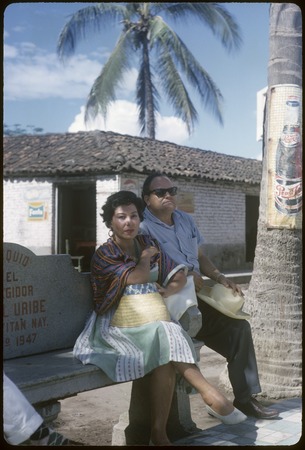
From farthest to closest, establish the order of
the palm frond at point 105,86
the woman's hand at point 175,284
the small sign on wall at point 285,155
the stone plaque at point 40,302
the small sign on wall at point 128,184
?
the palm frond at point 105,86 < the small sign on wall at point 128,184 < the small sign on wall at point 285,155 < the woman's hand at point 175,284 < the stone plaque at point 40,302

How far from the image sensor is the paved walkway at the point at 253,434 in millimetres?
3562

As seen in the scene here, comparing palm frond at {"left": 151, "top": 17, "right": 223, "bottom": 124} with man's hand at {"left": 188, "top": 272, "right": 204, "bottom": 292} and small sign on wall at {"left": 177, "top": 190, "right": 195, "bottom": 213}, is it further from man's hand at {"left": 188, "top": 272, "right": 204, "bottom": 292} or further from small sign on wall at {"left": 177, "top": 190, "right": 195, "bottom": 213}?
man's hand at {"left": 188, "top": 272, "right": 204, "bottom": 292}

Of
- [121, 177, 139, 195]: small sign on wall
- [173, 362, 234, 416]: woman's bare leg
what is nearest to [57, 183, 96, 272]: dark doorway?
[121, 177, 139, 195]: small sign on wall

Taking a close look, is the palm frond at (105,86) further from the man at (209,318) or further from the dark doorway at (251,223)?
the man at (209,318)

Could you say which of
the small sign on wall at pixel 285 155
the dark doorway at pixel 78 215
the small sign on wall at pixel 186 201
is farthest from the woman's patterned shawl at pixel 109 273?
the dark doorway at pixel 78 215

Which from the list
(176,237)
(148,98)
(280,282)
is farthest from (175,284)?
(148,98)

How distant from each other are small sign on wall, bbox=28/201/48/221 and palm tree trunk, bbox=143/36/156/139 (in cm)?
648

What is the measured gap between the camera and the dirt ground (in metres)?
4.32

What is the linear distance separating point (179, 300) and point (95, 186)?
39.6ft

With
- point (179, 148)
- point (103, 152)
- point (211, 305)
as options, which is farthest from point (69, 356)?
point (179, 148)

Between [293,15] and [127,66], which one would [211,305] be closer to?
[293,15]

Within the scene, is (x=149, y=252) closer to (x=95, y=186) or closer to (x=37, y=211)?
(x=95, y=186)

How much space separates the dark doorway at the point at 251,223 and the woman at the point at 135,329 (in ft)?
52.5

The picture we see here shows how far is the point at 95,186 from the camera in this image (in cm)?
1552
